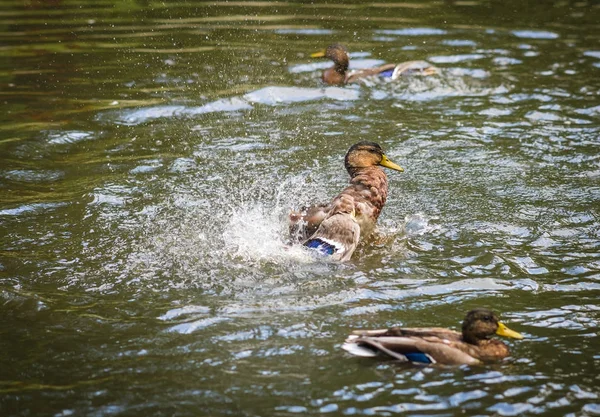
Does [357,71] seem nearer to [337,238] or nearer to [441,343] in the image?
[337,238]

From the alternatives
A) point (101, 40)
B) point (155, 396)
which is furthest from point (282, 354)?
point (101, 40)

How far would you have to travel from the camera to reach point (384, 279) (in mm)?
6812

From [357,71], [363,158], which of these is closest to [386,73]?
[357,71]

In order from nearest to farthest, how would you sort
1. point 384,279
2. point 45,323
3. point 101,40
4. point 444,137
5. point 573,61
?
1. point 45,323
2. point 384,279
3. point 444,137
4. point 573,61
5. point 101,40

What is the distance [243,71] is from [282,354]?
293 inches

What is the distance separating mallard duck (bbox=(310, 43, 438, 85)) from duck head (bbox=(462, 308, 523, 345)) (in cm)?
666

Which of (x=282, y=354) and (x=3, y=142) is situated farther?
(x=3, y=142)

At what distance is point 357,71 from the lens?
1212cm

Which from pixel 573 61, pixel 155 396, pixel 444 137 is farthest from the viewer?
pixel 573 61

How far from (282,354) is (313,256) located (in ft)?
5.63

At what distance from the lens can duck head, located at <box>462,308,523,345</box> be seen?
18.2 ft

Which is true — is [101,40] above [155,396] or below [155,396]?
above

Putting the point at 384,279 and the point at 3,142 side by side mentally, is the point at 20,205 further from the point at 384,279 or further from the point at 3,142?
the point at 384,279

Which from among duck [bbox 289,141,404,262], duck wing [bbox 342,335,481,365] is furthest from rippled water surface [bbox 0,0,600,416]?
duck [bbox 289,141,404,262]
